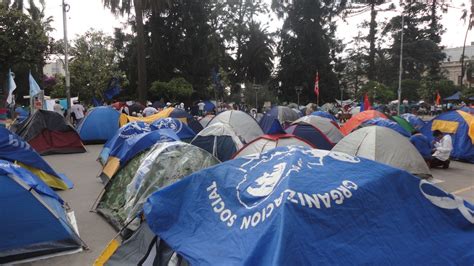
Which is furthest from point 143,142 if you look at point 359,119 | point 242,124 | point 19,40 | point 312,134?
point 19,40

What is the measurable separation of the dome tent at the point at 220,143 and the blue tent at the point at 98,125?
7954mm

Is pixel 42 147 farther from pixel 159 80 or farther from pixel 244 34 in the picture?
pixel 244 34

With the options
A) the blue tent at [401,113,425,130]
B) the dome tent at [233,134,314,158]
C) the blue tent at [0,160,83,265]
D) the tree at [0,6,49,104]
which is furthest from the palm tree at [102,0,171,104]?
the blue tent at [0,160,83,265]

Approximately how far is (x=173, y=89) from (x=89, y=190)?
77.6 ft

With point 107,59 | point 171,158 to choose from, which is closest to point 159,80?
point 107,59

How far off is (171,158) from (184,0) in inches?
1198

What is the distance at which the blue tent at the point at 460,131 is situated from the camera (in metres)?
12.8

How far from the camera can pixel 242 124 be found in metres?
13.5

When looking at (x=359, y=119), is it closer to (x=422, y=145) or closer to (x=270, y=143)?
(x=422, y=145)

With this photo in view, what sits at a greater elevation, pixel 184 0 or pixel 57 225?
pixel 184 0

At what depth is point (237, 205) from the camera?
151 inches

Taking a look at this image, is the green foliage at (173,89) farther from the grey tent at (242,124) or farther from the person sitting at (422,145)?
the person sitting at (422,145)

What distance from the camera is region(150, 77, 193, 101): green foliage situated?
107 feet

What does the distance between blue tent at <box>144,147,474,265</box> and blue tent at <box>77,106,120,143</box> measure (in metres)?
14.0
